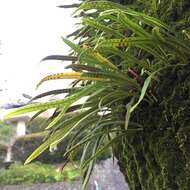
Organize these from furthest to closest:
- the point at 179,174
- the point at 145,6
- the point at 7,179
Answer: the point at 7,179
the point at 145,6
the point at 179,174

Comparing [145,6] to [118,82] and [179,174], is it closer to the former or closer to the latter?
[118,82]

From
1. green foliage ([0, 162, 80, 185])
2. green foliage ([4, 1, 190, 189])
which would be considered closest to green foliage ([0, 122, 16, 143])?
green foliage ([0, 162, 80, 185])

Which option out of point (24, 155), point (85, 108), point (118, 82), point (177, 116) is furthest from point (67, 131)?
point (24, 155)

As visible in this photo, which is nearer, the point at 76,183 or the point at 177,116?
the point at 177,116

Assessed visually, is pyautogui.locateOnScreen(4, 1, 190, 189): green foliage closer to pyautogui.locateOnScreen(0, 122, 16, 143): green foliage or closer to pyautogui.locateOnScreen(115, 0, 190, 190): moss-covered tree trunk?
pyautogui.locateOnScreen(115, 0, 190, 190): moss-covered tree trunk

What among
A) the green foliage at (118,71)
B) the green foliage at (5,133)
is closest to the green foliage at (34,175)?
the green foliage at (5,133)

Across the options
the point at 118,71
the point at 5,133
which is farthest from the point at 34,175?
the point at 118,71
